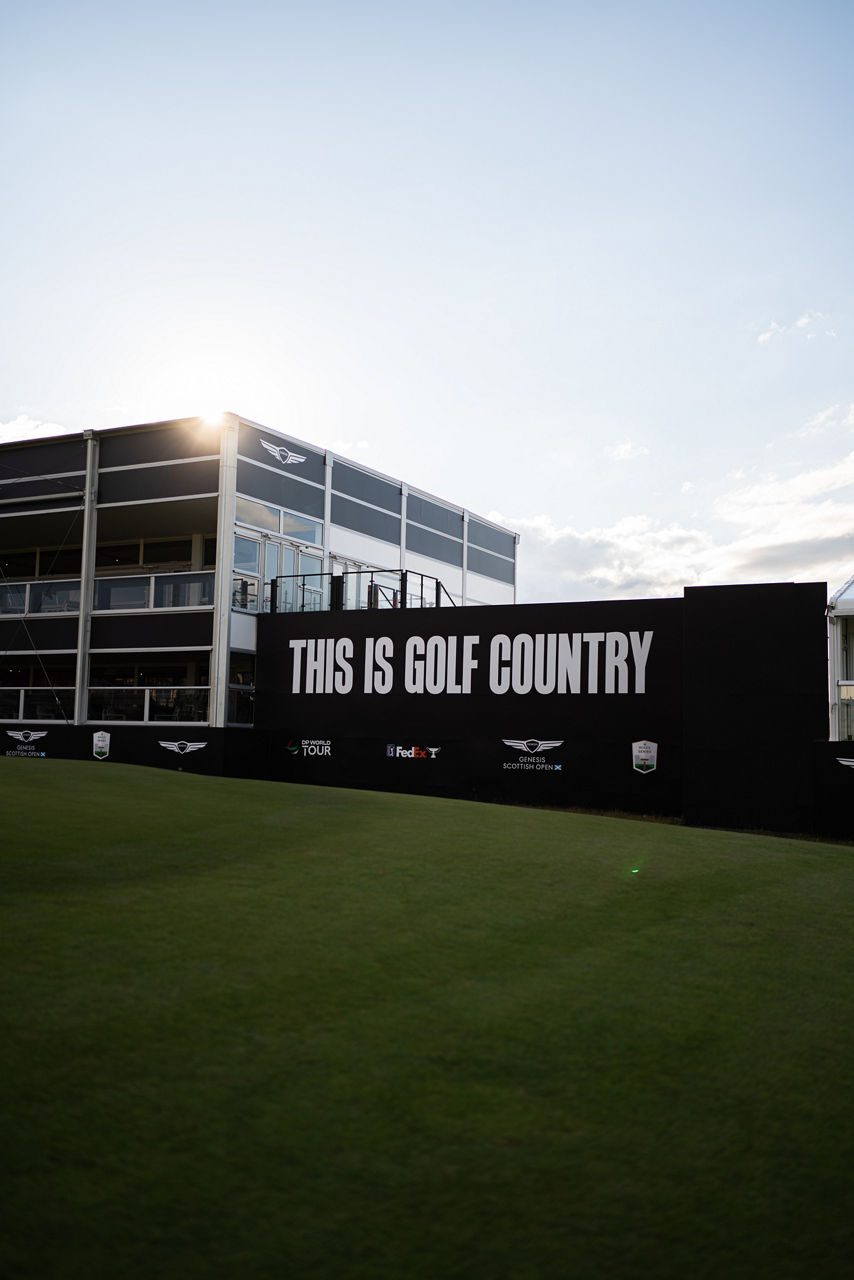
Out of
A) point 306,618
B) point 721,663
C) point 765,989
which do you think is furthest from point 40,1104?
point 306,618

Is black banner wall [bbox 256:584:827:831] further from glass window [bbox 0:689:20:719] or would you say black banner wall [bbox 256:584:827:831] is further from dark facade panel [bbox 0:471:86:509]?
glass window [bbox 0:689:20:719]

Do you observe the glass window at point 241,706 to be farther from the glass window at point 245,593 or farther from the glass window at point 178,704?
the glass window at point 245,593

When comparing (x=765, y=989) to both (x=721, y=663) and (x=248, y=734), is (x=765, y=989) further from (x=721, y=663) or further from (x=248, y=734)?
(x=248, y=734)

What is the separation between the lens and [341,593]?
26.0 metres

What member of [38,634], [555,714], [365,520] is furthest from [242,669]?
[555,714]

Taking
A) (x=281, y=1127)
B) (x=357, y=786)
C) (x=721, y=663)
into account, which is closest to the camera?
A: (x=281, y=1127)

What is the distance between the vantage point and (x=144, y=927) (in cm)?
522

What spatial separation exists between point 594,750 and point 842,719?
4588 mm

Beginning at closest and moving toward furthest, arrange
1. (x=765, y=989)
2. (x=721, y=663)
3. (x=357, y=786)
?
1. (x=765, y=989)
2. (x=721, y=663)
3. (x=357, y=786)

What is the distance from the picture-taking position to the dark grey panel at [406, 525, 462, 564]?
32500 mm

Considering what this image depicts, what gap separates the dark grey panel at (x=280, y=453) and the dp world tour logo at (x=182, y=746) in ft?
24.0

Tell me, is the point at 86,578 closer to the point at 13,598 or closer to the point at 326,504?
the point at 13,598

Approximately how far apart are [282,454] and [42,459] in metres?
6.75

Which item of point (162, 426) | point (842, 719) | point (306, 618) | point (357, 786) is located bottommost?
point (357, 786)
